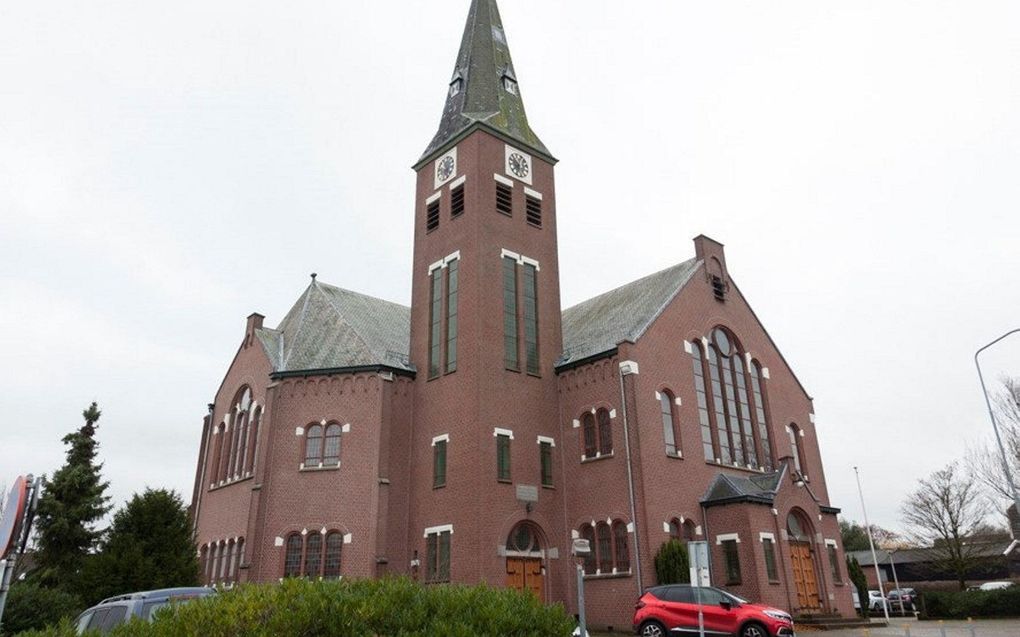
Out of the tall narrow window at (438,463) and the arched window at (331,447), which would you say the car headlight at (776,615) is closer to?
the tall narrow window at (438,463)

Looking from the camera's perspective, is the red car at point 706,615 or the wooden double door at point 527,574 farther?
the wooden double door at point 527,574

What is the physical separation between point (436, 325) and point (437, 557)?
10087mm

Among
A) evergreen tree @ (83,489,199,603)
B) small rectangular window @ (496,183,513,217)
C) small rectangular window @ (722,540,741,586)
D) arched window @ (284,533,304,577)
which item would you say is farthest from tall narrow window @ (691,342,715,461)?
evergreen tree @ (83,489,199,603)

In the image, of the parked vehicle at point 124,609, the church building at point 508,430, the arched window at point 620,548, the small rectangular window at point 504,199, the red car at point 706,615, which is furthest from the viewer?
the small rectangular window at point 504,199

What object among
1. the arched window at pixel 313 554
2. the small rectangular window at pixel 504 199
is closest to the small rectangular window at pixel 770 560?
the arched window at pixel 313 554

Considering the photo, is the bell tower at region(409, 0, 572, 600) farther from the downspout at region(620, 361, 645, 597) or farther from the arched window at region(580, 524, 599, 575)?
the downspout at region(620, 361, 645, 597)

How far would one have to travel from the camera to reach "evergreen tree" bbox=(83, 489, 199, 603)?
70.8ft

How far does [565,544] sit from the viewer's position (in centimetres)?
2988

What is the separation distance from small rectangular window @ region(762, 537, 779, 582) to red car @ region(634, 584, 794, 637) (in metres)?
6.66

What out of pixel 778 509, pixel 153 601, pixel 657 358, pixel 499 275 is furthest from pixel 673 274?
pixel 153 601

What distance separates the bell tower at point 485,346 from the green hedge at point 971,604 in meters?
20.0

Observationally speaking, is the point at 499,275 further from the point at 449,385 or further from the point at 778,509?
the point at 778,509

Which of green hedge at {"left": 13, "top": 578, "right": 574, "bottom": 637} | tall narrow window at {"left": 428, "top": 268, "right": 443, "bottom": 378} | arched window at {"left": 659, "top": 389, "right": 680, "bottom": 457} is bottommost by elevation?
green hedge at {"left": 13, "top": 578, "right": 574, "bottom": 637}

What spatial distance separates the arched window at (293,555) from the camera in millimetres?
28859
